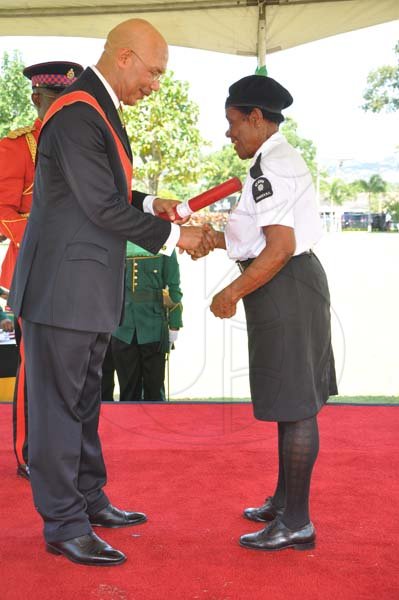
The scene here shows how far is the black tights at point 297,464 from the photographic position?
232cm

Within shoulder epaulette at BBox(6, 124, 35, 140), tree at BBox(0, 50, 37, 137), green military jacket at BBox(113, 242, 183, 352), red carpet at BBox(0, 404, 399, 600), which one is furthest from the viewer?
tree at BBox(0, 50, 37, 137)

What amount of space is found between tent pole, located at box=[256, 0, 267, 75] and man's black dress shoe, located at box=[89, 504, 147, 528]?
2603 mm

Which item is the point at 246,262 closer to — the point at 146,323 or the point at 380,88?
the point at 146,323

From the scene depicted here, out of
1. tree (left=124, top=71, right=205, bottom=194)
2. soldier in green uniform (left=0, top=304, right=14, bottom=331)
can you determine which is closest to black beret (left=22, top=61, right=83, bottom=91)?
soldier in green uniform (left=0, top=304, right=14, bottom=331)

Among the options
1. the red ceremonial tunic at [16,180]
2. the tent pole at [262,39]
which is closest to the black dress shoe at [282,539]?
the red ceremonial tunic at [16,180]

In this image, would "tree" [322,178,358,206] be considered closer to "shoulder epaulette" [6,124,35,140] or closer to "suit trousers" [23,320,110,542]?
"shoulder epaulette" [6,124,35,140]

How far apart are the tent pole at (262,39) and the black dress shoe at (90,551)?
282 cm

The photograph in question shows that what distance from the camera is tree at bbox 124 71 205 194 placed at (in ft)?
38.2

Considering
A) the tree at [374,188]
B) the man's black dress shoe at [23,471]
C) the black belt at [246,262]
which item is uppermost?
the tree at [374,188]

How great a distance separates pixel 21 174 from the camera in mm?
3008

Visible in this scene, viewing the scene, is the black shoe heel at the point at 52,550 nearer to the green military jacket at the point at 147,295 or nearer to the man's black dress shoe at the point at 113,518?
the man's black dress shoe at the point at 113,518

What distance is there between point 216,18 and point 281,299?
105 inches

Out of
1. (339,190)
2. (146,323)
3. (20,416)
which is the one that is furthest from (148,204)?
(339,190)

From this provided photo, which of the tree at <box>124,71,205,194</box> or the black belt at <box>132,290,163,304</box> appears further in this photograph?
the tree at <box>124,71,205,194</box>
